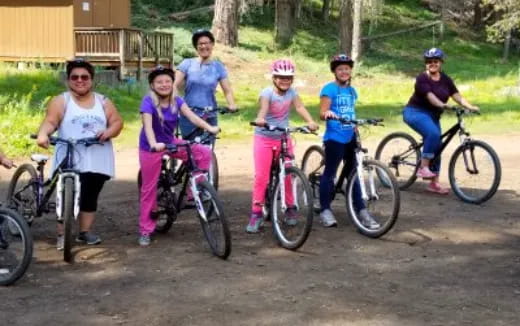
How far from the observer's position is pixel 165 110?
736cm

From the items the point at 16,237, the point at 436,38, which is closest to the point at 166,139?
the point at 16,237

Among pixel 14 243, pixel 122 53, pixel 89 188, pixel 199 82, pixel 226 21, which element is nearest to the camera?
pixel 14 243

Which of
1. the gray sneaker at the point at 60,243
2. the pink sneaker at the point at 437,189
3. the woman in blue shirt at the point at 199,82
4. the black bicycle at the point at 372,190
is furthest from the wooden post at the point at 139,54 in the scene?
the gray sneaker at the point at 60,243

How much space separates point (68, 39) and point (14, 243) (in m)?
21.3

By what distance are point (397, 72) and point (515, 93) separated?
11839 millimetres

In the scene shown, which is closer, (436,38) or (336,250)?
(336,250)

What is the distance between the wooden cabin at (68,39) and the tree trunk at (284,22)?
41.8 feet

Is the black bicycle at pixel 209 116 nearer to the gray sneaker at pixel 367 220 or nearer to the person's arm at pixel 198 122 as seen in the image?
the person's arm at pixel 198 122

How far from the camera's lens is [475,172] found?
9625mm

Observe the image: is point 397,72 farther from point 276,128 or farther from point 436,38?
point 276,128

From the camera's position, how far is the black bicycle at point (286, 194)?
737cm

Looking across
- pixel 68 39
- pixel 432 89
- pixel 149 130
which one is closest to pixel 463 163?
pixel 432 89

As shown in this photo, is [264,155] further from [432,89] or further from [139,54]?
[139,54]

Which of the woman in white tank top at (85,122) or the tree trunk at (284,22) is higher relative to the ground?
the tree trunk at (284,22)
